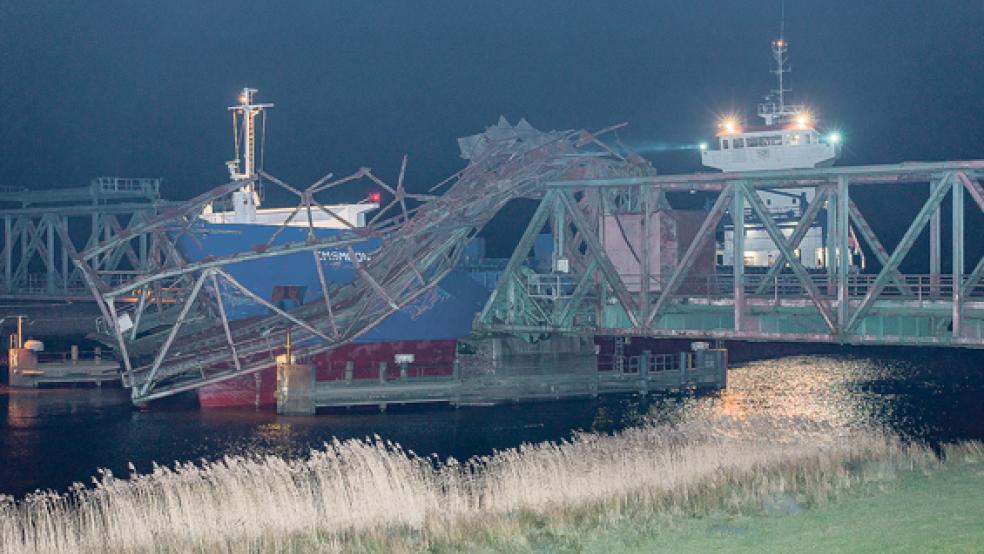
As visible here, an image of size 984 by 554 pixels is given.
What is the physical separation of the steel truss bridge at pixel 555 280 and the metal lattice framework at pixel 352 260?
9 cm

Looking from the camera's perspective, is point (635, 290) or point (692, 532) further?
point (635, 290)

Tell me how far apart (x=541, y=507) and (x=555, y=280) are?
83.1 ft

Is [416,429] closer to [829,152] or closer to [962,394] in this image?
[962,394]

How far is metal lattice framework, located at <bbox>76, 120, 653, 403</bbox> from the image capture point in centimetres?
4509

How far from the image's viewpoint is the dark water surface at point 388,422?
1447 inches

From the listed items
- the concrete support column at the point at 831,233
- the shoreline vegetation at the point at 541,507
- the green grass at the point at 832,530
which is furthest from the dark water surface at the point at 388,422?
the green grass at the point at 832,530

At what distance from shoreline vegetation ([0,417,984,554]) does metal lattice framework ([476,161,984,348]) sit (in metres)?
10.9

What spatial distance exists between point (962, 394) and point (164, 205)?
51.8 meters

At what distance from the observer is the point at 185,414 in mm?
45969

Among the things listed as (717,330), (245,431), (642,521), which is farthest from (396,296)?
(642,521)

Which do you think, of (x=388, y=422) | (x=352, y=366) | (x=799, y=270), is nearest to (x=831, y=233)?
(x=799, y=270)

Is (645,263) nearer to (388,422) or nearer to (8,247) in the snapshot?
(388,422)

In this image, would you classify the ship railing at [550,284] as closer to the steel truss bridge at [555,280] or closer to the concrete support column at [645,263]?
the steel truss bridge at [555,280]

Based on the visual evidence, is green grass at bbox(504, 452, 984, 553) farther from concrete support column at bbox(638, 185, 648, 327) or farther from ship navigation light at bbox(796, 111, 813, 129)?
ship navigation light at bbox(796, 111, 813, 129)
